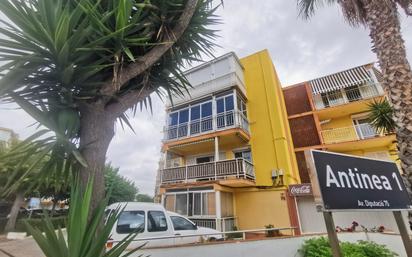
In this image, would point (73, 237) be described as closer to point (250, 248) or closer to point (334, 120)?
point (250, 248)

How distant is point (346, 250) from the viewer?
521cm

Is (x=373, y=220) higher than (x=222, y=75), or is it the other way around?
(x=222, y=75)

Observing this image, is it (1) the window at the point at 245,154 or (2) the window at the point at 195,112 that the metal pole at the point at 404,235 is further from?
(2) the window at the point at 195,112

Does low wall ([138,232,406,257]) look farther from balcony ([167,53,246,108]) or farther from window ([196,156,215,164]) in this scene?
balcony ([167,53,246,108])

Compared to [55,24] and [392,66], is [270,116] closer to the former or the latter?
[392,66]

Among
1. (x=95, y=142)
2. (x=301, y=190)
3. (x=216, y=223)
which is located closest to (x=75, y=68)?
(x=95, y=142)

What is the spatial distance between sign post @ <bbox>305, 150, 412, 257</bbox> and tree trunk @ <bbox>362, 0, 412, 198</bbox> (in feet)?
3.28

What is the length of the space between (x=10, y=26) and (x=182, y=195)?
12.3 m

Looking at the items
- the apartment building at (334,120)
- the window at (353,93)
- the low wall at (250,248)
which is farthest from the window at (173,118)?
the window at (353,93)

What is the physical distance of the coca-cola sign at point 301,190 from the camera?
11.8m

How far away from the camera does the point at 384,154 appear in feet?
44.0

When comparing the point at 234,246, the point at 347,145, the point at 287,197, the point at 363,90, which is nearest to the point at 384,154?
the point at 347,145

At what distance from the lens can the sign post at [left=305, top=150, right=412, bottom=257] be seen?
7.55 feet

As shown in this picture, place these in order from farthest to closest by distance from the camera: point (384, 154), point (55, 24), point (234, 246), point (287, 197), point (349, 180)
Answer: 1. point (384, 154)
2. point (287, 197)
3. point (234, 246)
4. point (349, 180)
5. point (55, 24)
